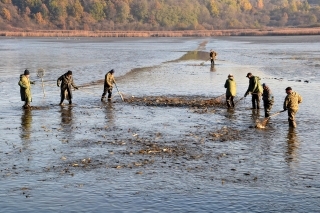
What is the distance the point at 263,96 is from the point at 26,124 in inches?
360

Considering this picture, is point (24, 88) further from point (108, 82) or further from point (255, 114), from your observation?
point (255, 114)

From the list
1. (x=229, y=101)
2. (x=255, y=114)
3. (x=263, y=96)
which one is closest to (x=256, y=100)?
(x=255, y=114)

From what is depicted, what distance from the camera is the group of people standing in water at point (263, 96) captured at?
760 inches

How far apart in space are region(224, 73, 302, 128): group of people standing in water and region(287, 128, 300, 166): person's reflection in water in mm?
788

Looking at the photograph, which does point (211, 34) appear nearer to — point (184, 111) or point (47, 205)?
point (184, 111)

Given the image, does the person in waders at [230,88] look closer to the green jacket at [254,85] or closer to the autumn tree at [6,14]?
the green jacket at [254,85]

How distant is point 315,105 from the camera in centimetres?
2541

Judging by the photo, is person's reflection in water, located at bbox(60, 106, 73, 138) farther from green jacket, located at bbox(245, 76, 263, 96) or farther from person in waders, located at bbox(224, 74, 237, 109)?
green jacket, located at bbox(245, 76, 263, 96)

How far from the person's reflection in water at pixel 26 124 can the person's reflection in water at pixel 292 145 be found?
8.30m

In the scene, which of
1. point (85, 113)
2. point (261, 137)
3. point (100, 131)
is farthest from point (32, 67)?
point (261, 137)

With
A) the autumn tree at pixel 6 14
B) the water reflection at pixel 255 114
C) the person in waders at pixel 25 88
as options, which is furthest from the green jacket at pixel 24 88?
the autumn tree at pixel 6 14

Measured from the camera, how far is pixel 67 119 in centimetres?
2173

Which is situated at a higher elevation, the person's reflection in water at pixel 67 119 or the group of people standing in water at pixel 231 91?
the group of people standing in water at pixel 231 91

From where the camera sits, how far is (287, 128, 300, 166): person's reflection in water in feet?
51.4
